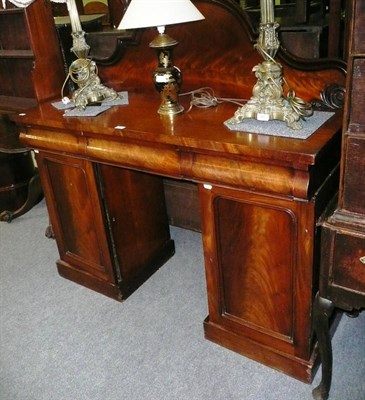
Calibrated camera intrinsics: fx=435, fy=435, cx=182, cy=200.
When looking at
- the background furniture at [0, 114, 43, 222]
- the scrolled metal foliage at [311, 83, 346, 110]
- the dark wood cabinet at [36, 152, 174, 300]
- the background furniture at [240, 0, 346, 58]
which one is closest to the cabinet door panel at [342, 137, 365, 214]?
the scrolled metal foliage at [311, 83, 346, 110]

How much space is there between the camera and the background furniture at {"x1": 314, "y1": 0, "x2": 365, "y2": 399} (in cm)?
101

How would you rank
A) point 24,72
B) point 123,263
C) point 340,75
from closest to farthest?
1. point 340,75
2. point 123,263
3. point 24,72

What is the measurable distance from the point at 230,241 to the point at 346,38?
2.68ft

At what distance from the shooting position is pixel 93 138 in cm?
168

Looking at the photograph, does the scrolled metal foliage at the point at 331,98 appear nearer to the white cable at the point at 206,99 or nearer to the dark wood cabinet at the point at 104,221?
the white cable at the point at 206,99

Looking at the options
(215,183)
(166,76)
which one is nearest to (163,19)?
(166,76)

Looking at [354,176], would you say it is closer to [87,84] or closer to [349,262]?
[349,262]

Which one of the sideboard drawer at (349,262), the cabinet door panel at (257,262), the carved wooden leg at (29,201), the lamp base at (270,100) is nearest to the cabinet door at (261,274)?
the cabinet door panel at (257,262)

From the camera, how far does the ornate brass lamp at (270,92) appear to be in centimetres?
132

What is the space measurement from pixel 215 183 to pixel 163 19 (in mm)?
547

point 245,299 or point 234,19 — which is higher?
point 234,19

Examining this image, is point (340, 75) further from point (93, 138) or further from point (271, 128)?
point (93, 138)

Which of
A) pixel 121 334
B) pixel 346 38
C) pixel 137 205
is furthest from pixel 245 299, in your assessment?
pixel 346 38

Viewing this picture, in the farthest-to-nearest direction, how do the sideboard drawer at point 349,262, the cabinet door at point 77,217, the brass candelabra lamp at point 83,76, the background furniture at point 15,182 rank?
the background furniture at point 15,182 < the cabinet door at point 77,217 < the brass candelabra lamp at point 83,76 < the sideboard drawer at point 349,262
